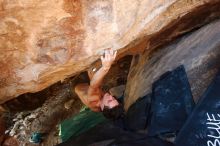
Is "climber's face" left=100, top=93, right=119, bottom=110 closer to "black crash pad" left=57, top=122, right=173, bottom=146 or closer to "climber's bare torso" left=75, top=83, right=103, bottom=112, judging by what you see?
→ "climber's bare torso" left=75, top=83, right=103, bottom=112

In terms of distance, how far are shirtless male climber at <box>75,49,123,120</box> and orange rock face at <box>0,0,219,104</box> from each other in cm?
24

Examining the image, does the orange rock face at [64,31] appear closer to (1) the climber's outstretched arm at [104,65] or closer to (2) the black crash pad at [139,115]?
(1) the climber's outstretched arm at [104,65]

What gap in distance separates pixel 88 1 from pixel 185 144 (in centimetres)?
112

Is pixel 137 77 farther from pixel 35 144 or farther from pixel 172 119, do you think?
pixel 35 144

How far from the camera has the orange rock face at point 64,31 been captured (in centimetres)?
224

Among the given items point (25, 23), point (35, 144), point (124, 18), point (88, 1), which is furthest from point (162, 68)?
point (35, 144)

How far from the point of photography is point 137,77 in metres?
3.31

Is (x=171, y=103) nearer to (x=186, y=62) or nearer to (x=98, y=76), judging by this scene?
(x=186, y=62)

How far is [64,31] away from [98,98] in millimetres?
1071

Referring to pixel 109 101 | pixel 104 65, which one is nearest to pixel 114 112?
pixel 109 101

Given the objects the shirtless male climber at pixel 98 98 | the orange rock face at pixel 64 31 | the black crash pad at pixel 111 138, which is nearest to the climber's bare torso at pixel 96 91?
the shirtless male climber at pixel 98 98

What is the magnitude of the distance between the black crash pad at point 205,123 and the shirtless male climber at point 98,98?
0.80 m

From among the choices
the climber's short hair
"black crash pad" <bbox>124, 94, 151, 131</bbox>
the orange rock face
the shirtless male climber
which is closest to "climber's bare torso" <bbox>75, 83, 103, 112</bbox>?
the shirtless male climber

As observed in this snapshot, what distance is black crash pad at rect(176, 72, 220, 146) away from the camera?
218 centimetres
